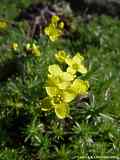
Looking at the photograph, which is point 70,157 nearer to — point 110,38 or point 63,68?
point 63,68

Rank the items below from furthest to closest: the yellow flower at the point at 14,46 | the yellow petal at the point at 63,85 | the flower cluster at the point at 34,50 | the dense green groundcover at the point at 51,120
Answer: the yellow flower at the point at 14,46 < the flower cluster at the point at 34,50 < the dense green groundcover at the point at 51,120 < the yellow petal at the point at 63,85

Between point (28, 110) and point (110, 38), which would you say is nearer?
point (28, 110)

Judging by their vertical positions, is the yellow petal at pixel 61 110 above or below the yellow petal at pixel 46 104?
below

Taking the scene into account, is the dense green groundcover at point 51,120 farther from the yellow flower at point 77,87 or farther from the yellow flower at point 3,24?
the yellow flower at point 3,24

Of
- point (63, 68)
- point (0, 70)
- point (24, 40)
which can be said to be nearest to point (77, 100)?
point (63, 68)

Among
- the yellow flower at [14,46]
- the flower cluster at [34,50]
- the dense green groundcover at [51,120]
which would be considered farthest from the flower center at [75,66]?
the yellow flower at [14,46]

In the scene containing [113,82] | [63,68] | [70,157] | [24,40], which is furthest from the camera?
[24,40]

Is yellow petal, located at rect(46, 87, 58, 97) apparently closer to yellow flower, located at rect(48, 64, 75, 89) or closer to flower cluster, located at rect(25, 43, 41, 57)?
yellow flower, located at rect(48, 64, 75, 89)

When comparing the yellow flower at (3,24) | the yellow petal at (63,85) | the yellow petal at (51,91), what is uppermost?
the yellow flower at (3,24)

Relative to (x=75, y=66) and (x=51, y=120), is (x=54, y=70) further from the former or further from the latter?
(x=51, y=120)

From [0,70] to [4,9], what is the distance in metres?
1.24

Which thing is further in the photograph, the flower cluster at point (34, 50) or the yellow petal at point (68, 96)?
the flower cluster at point (34, 50)

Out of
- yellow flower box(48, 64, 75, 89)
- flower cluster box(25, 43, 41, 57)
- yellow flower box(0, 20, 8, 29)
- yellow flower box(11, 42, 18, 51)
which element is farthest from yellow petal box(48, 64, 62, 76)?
yellow flower box(0, 20, 8, 29)

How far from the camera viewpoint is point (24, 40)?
491cm
